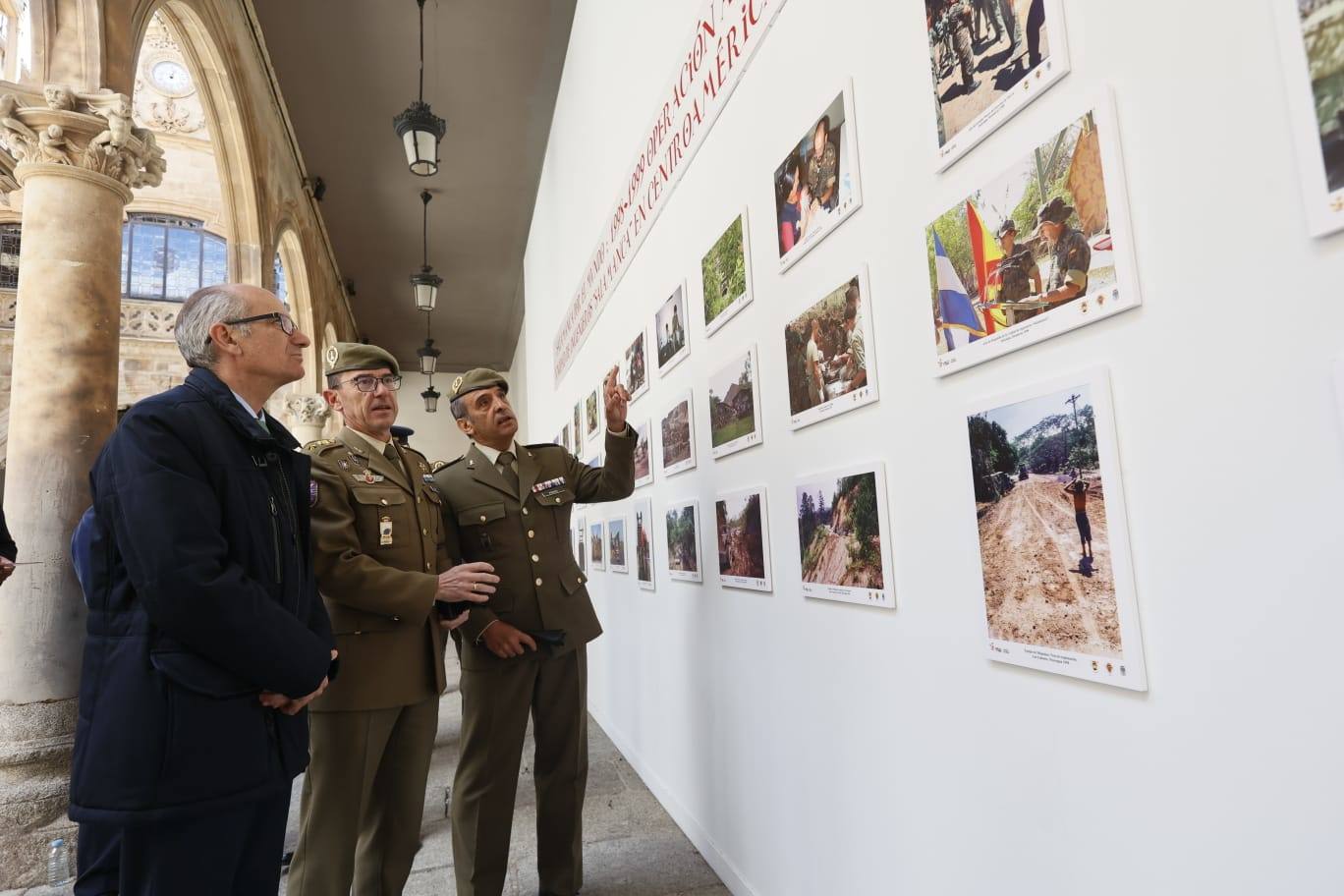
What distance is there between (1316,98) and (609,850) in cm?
303

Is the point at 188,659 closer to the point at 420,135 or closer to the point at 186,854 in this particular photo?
the point at 186,854

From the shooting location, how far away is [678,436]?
9.99 ft

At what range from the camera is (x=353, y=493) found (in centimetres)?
211

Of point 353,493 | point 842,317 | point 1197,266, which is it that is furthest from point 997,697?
point 353,493

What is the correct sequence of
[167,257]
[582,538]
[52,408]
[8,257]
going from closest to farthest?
[52,408]
[582,538]
[8,257]
[167,257]

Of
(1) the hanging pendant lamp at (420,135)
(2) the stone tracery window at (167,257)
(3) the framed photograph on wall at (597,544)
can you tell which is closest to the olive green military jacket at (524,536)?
(3) the framed photograph on wall at (597,544)

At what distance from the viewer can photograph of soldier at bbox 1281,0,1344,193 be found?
30.6 inches

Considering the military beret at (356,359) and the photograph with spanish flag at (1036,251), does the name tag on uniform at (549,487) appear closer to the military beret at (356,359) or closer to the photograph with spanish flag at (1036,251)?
the military beret at (356,359)

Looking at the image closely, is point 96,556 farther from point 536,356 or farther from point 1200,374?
point 536,356

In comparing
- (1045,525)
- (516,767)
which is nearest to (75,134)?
(516,767)

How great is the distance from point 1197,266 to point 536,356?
814 centimetres

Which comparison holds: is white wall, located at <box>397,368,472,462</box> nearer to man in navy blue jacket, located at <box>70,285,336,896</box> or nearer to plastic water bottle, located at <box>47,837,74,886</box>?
plastic water bottle, located at <box>47,837,74,886</box>

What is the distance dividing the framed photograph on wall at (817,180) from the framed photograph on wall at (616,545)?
245 centimetres

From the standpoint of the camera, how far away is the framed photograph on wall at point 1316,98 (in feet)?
2.56
